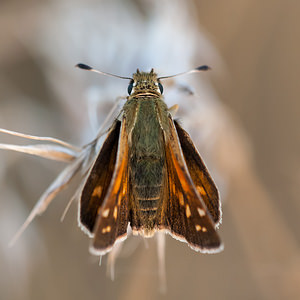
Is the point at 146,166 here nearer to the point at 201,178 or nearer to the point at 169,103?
the point at 201,178

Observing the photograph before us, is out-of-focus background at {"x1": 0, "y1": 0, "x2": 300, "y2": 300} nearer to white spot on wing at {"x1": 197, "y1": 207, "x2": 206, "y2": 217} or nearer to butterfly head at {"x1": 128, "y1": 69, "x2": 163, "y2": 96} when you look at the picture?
butterfly head at {"x1": 128, "y1": 69, "x2": 163, "y2": 96}

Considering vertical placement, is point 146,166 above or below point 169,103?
below

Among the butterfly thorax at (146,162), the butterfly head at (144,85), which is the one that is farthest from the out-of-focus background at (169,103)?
the butterfly thorax at (146,162)

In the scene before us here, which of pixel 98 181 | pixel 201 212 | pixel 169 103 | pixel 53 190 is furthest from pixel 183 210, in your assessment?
pixel 169 103

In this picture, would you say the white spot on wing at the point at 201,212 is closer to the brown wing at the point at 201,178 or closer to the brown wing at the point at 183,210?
the brown wing at the point at 183,210

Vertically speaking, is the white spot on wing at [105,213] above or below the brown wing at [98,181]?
below

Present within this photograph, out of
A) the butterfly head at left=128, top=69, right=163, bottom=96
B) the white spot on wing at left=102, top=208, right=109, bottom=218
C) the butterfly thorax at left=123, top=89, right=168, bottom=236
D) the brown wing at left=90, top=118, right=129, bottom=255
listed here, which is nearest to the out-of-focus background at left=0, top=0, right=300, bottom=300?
the butterfly head at left=128, top=69, right=163, bottom=96

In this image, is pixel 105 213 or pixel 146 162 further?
pixel 146 162

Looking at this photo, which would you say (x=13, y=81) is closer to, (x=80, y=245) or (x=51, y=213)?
(x=51, y=213)
